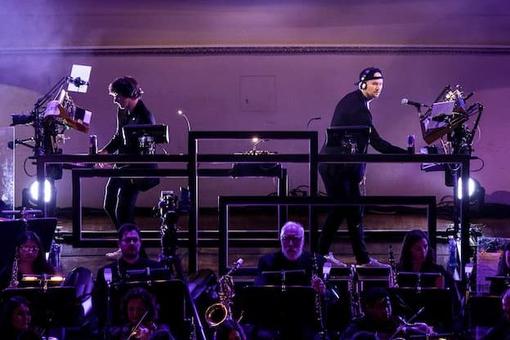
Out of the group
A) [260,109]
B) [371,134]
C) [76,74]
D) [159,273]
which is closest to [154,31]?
[260,109]

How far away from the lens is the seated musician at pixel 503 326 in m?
5.46

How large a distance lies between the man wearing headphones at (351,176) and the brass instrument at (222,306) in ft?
4.80

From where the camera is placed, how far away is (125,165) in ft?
26.4

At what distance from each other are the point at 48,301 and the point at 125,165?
8.92 ft

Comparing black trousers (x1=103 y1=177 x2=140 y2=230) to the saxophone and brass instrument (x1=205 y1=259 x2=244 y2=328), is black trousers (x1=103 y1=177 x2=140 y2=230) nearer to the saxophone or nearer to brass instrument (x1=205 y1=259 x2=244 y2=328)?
the saxophone

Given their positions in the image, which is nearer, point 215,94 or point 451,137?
point 451,137

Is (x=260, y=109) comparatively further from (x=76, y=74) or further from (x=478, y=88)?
(x=76, y=74)

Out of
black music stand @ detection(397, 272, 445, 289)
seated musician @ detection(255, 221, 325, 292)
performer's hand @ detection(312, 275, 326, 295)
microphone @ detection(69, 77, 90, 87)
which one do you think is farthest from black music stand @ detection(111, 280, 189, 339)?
microphone @ detection(69, 77, 90, 87)

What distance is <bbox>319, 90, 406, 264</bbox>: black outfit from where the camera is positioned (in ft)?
24.2

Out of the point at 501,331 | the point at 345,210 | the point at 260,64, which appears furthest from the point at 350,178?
the point at 260,64

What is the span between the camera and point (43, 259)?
21.5ft

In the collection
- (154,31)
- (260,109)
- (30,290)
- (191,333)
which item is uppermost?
→ (154,31)

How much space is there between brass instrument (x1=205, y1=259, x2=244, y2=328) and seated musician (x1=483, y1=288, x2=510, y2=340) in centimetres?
211

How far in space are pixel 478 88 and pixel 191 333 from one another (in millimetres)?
9493
